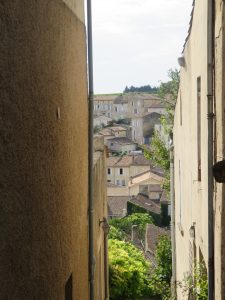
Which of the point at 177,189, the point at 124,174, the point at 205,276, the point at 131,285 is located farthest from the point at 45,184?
the point at 124,174

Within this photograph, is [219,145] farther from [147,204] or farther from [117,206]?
[117,206]

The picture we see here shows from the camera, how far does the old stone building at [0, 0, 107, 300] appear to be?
12.0ft

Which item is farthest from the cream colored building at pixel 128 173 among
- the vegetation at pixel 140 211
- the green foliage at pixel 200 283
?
the green foliage at pixel 200 283

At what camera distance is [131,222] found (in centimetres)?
4866

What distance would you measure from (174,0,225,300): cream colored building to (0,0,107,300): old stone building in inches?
63.5

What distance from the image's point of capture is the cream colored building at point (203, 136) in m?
6.32

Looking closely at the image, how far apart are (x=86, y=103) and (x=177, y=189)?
5.69 metres

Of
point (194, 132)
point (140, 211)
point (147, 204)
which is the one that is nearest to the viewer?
point (194, 132)

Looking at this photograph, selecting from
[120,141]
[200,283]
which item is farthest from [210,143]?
[120,141]

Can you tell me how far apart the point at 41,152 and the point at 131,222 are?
145 ft

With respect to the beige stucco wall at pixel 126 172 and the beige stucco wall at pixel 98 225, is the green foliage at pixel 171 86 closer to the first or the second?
the beige stucco wall at pixel 98 225

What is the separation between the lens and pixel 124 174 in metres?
76.6

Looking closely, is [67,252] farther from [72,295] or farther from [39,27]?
[39,27]

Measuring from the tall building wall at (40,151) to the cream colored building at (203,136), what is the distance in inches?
63.5
